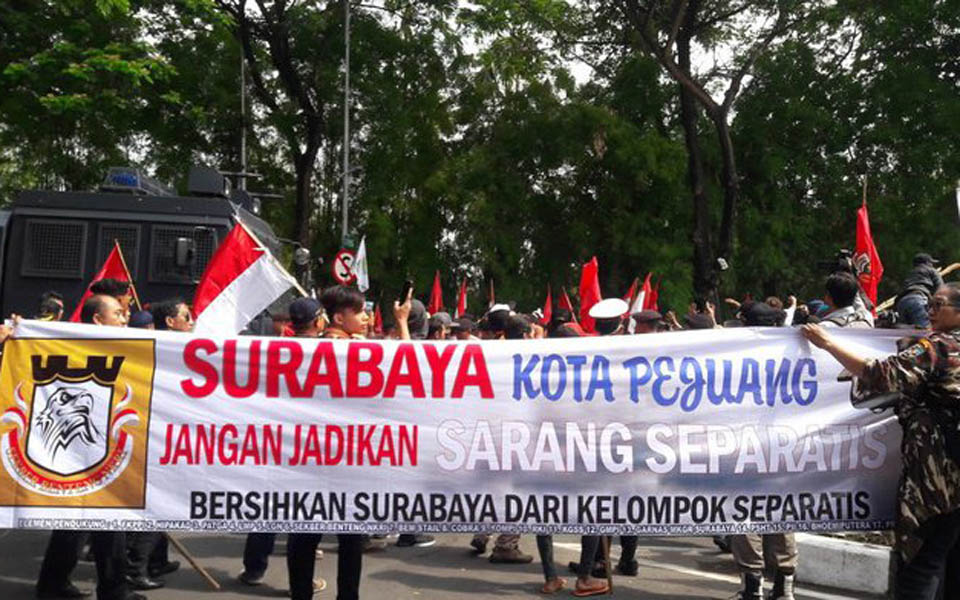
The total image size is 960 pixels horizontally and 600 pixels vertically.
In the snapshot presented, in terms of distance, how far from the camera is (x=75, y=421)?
5.33 meters

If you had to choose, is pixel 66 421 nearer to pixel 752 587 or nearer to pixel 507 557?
pixel 507 557

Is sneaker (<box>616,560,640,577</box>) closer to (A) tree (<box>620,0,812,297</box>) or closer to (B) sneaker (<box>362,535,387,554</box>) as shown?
(B) sneaker (<box>362,535,387,554</box>)

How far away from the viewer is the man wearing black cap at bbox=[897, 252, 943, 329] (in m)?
7.91

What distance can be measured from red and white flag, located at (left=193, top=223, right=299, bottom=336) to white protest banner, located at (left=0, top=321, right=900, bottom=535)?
0.98 meters

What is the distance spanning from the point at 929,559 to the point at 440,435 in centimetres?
233

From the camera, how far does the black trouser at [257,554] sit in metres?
6.69

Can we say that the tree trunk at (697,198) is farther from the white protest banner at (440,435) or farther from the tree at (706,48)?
the white protest banner at (440,435)

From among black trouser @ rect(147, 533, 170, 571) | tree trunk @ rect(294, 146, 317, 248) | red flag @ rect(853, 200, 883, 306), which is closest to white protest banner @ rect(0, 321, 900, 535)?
black trouser @ rect(147, 533, 170, 571)

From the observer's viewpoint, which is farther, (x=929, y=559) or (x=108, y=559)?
(x=108, y=559)

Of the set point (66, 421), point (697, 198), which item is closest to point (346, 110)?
point (697, 198)

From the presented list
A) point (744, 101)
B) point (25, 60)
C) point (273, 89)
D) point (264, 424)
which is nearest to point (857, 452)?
point (264, 424)

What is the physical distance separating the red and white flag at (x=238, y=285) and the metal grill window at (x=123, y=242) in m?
3.65

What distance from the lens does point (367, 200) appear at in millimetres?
28297

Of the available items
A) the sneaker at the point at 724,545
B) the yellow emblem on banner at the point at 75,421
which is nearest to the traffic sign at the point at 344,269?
the sneaker at the point at 724,545
